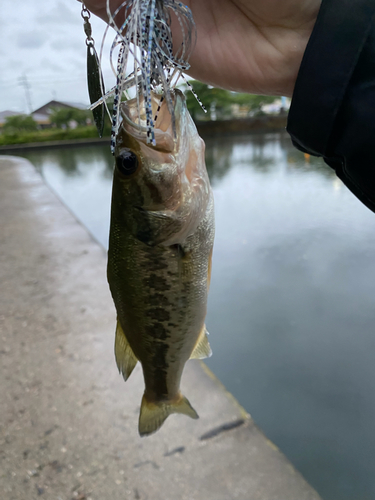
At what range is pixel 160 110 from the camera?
34.9 inches

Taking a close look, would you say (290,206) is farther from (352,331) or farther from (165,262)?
(165,262)

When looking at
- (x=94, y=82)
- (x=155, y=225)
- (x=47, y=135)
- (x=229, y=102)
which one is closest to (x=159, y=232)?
(x=155, y=225)

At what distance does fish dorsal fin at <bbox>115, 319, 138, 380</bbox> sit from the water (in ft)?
5.20

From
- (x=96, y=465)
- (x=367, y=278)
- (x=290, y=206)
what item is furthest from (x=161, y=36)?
(x=290, y=206)

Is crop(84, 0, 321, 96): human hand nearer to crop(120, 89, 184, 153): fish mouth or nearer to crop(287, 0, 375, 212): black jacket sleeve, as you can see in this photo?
crop(287, 0, 375, 212): black jacket sleeve

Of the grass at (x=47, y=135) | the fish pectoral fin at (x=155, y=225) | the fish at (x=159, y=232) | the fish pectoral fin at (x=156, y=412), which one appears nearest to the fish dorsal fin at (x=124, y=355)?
the fish at (x=159, y=232)

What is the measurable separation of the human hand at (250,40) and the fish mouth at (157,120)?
331mm

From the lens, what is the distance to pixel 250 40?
109cm

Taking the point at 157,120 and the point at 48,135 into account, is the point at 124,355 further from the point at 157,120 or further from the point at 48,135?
the point at 48,135

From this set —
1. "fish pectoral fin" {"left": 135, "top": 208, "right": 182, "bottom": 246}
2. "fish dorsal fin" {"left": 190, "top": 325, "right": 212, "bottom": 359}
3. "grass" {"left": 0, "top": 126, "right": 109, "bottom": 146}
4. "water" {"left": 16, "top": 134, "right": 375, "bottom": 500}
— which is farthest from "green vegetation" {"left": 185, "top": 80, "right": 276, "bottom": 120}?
"fish pectoral fin" {"left": 135, "top": 208, "right": 182, "bottom": 246}

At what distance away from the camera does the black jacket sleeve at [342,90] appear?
818 millimetres

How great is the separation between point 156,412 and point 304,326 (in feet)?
8.11

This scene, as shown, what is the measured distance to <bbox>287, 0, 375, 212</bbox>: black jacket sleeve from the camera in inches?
32.2

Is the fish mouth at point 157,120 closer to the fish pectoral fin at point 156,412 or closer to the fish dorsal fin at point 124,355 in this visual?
the fish dorsal fin at point 124,355
